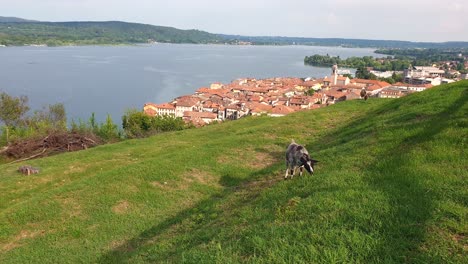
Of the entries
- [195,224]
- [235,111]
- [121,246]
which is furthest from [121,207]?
[235,111]

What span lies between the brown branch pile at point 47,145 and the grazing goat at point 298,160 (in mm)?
14280

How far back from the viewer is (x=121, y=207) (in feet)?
30.3

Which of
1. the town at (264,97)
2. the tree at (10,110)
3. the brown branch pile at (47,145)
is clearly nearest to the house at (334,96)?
the town at (264,97)

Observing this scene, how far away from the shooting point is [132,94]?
74.4m

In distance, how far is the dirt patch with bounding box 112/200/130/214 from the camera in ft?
29.7

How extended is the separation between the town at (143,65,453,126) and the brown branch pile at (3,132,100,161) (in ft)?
101

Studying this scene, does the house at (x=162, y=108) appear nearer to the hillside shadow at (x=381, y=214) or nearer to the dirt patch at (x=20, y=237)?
the hillside shadow at (x=381, y=214)

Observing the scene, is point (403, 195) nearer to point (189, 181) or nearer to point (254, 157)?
point (189, 181)

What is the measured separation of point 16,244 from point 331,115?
50.7ft

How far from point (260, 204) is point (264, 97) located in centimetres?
7353

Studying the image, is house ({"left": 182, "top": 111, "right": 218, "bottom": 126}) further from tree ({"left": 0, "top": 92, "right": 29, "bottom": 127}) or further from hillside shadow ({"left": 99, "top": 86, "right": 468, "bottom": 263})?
hillside shadow ({"left": 99, "top": 86, "right": 468, "bottom": 263})

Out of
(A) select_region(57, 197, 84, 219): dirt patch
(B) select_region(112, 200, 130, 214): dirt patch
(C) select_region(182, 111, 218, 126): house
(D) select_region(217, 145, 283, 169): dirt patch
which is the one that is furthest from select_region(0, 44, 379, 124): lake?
(B) select_region(112, 200, 130, 214): dirt patch

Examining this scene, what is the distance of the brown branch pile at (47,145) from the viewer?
1845cm

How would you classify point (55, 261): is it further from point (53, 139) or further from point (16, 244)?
point (53, 139)
